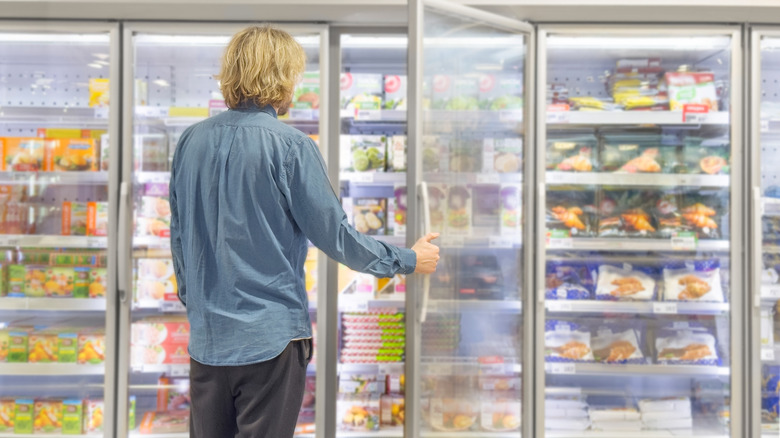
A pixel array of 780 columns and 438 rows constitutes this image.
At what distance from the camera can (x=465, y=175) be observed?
2.24 metres

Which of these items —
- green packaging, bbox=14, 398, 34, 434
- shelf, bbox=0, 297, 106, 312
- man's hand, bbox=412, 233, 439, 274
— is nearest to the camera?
man's hand, bbox=412, 233, 439, 274

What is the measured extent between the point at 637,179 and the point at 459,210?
2.59 ft

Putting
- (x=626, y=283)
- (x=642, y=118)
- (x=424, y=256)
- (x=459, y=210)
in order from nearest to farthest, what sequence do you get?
1. (x=424, y=256)
2. (x=459, y=210)
3. (x=642, y=118)
4. (x=626, y=283)

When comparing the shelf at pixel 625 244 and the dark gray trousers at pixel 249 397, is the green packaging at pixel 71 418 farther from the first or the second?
the shelf at pixel 625 244

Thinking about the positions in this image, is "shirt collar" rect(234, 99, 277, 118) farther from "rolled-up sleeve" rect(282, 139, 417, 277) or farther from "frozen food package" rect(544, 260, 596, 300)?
"frozen food package" rect(544, 260, 596, 300)

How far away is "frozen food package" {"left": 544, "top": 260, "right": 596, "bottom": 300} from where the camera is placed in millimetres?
2537

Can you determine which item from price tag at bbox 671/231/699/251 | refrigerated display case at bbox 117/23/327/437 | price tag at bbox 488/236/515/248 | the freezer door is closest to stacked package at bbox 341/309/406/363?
refrigerated display case at bbox 117/23/327/437

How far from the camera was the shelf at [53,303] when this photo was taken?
239 centimetres

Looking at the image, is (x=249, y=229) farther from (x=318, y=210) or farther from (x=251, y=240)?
(x=318, y=210)

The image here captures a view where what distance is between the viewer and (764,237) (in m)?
2.47

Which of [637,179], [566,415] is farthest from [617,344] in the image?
[637,179]

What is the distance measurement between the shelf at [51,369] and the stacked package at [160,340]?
0.18 m

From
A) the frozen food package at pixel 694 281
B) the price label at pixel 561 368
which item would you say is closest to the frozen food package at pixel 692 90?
the frozen food package at pixel 694 281

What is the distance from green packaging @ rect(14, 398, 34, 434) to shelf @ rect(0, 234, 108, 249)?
73cm
